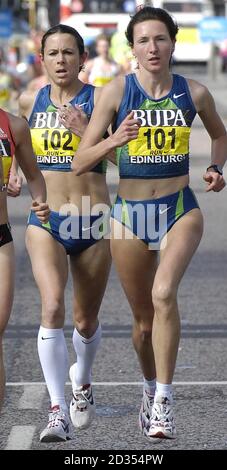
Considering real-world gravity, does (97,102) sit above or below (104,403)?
above

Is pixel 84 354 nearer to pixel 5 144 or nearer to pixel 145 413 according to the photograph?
pixel 145 413

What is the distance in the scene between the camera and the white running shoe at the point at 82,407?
756 centimetres

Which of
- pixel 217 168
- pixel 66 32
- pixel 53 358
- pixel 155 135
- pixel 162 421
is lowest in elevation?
pixel 162 421

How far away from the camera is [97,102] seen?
24.2 feet

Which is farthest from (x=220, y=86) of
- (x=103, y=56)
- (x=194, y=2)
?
(x=103, y=56)

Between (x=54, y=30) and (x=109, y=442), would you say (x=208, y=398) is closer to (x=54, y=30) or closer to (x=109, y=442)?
(x=109, y=442)

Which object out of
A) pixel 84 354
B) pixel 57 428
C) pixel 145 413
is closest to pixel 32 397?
pixel 84 354

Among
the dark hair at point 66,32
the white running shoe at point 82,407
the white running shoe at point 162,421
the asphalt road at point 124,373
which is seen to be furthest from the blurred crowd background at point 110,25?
the white running shoe at point 162,421

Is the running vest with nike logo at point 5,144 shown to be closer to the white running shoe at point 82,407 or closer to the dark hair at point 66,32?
the dark hair at point 66,32

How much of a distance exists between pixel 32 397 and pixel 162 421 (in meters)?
1.36

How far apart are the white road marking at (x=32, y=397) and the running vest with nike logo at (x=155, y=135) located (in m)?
1.43

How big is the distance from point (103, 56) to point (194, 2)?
50820 millimetres

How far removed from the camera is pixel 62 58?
298 inches

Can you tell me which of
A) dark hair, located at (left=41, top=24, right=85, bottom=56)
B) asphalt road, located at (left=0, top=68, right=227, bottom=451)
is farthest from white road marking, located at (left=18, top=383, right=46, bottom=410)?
dark hair, located at (left=41, top=24, right=85, bottom=56)
